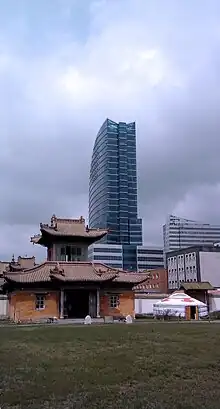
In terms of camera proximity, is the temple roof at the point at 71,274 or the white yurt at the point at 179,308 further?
the white yurt at the point at 179,308

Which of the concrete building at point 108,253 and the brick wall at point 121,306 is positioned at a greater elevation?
the concrete building at point 108,253

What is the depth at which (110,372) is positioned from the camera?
12.9m

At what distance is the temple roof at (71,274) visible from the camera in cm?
4091

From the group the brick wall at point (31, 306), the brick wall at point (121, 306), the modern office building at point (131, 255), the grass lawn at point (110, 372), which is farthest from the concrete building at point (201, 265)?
the grass lawn at point (110, 372)

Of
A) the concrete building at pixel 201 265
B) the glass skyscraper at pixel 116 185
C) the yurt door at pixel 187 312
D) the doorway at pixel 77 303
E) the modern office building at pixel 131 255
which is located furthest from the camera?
the glass skyscraper at pixel 116 185

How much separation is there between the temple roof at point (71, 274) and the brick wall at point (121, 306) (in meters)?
1.57

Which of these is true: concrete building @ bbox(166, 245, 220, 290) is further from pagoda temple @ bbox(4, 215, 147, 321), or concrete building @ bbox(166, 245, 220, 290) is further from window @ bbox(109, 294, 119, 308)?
window @ bbox(109, 294, 119, 308)

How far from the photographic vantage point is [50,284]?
137 feet

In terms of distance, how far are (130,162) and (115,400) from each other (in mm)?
160754

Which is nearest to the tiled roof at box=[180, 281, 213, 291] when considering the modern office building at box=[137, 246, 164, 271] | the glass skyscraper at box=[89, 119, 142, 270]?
the modern office building at box=[137, 246, 164, 271]

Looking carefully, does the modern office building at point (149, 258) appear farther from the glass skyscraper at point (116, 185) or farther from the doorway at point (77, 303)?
the doorway at point (77, 303)

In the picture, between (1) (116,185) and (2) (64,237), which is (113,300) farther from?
(1) (116,185)

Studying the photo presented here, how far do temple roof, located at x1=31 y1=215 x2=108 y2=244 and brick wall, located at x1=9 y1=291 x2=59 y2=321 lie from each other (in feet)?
20.1

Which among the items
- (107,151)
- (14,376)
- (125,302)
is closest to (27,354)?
(14,376)
